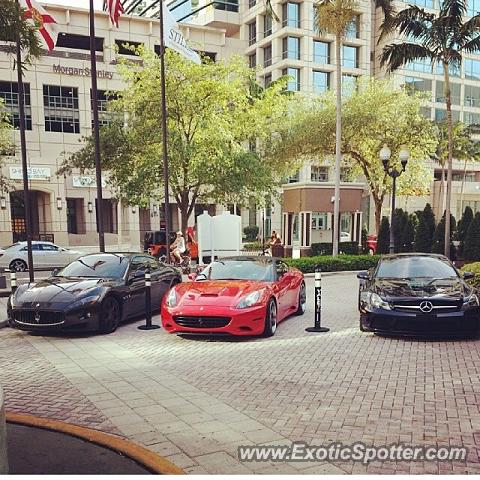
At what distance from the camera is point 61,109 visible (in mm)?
39625

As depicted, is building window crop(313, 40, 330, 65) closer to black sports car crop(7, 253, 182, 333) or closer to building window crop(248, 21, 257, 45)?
building window crop(248, 21, 257, 45)

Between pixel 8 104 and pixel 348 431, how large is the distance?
4113 cm

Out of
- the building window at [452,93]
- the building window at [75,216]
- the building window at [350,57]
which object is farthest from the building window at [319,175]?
the building window at [75,216]

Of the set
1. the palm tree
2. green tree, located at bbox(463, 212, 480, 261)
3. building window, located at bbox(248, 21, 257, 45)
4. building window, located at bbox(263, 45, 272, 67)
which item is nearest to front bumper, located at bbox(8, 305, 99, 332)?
the palm tree

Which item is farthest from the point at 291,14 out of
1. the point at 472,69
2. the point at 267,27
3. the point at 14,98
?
the point at 14,98

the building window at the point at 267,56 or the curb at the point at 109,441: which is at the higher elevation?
the building window at the point at 267,56

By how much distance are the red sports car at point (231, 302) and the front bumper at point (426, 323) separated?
178cm

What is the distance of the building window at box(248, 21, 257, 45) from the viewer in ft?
173

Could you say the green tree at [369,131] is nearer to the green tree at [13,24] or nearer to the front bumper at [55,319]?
the green tree at [13,24]

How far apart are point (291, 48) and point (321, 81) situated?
4.63m

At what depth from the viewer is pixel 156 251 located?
24141 mm

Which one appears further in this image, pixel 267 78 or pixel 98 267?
pixel 267 78

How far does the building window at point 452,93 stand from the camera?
5597 centimetres

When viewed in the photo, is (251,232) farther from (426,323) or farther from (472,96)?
(426,323)
